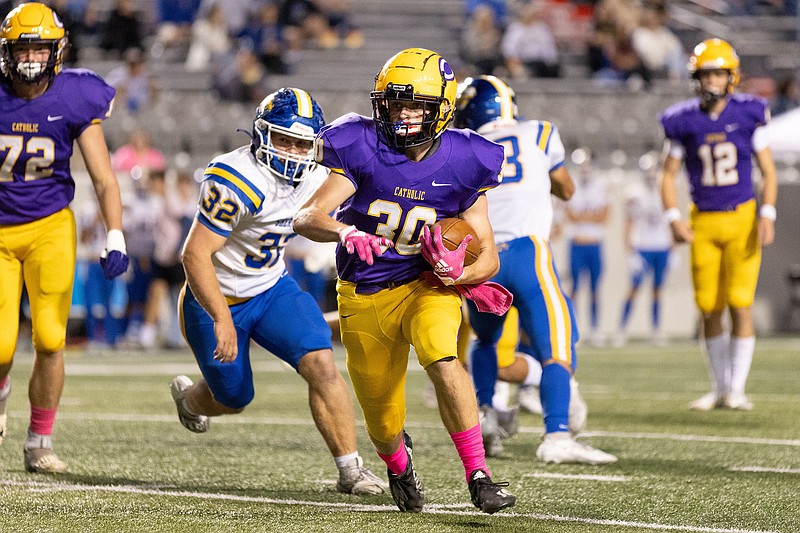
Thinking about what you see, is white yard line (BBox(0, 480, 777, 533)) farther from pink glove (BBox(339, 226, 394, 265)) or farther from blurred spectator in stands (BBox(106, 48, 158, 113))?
blurred spectator in stands (BBox(106, 48, 158, 113))

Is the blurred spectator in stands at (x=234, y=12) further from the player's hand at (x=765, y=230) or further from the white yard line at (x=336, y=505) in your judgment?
the white yard line at (x=336, y=505)

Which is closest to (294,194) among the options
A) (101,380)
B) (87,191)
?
(101,380)

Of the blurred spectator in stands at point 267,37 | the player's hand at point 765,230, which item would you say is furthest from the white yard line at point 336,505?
the blurred spectator in stands at point 267,37

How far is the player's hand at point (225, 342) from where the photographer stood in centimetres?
427

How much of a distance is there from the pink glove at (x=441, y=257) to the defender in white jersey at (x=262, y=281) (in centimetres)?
81

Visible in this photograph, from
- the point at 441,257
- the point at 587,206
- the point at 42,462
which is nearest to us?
the point at 441,257

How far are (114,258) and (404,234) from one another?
1264 mm

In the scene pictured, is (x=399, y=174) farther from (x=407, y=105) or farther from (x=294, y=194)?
(x=294, y=194)

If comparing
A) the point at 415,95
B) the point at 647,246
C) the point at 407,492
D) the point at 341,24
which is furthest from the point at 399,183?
the point at 341,24

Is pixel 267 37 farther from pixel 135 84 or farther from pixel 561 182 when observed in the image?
pixel 561 182

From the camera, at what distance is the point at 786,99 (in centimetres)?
1499

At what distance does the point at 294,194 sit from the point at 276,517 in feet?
4.01

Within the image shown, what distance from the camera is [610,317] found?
13.1m

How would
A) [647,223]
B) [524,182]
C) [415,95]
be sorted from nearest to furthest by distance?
[415,95] → [524,182] → [647,223]
